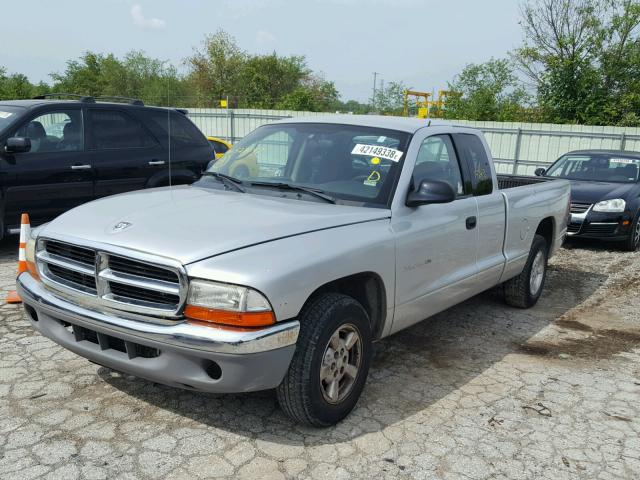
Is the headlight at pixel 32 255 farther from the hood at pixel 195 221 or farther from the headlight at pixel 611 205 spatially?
the headlight at pixel 611 205

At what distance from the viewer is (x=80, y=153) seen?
7543 mm

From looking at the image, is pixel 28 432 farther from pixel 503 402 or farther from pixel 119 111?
pixel 119 111

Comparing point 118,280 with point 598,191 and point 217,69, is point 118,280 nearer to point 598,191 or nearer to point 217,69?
point 598,191

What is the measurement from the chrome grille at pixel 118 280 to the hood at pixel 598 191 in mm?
7865

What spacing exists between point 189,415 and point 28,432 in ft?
2.81

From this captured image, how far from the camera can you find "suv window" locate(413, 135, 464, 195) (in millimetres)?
4281

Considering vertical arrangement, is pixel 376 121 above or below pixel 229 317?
above

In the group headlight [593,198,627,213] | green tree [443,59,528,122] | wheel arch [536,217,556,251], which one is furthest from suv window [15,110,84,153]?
green tree [443,59,528,122]

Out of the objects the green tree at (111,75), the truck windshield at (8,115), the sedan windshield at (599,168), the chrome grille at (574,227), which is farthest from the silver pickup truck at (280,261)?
the green tree at (111,75)

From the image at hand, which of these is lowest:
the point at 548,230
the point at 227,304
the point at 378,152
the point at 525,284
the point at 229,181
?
the point at 525,284

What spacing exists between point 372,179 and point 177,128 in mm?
5405

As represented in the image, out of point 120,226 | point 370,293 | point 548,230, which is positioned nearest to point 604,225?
point 548,230

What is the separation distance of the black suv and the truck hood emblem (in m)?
3.45

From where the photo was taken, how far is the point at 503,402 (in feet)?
13.0
